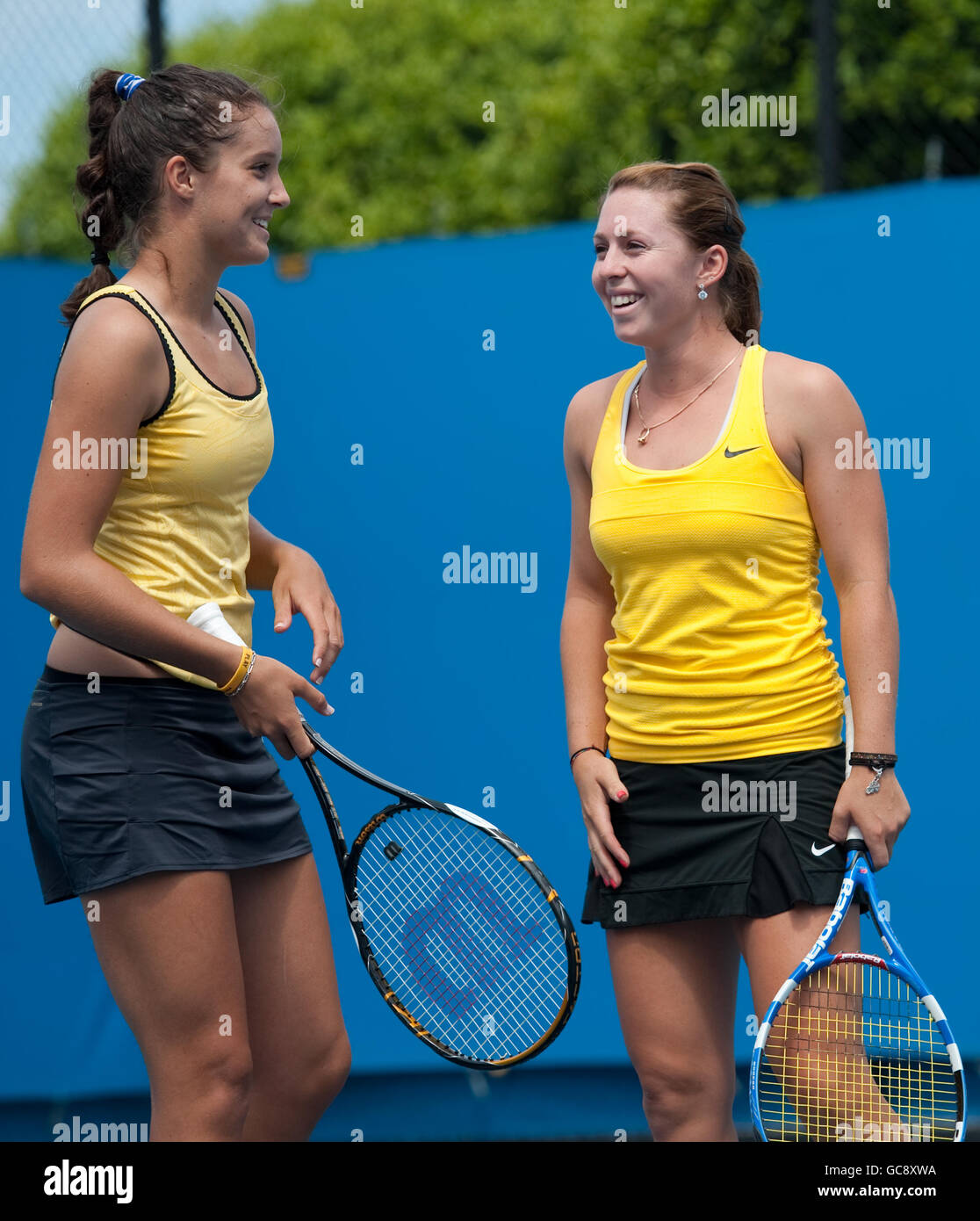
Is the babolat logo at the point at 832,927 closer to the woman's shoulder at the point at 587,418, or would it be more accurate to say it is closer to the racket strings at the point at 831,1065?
the racket strings at the point at 831,1065

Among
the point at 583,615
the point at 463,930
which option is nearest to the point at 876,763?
the point at 583,615

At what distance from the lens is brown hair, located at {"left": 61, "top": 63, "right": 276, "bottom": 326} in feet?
7.64

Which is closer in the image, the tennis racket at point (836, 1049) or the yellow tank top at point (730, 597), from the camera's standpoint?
the tennis racket at point (836, 1049)

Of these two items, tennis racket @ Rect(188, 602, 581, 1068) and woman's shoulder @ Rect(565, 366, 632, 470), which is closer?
woman's shoulder @ Rect(565, 366, 632, 470)

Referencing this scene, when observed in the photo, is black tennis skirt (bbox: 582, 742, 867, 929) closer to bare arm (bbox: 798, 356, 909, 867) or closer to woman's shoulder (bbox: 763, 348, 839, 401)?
bare arm (bbox: 798, 356, 909, 867)

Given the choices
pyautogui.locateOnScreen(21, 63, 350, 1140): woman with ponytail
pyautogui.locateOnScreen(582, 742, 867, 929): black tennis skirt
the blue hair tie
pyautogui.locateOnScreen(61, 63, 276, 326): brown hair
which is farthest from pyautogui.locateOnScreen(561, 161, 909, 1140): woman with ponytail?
the blue hair tie

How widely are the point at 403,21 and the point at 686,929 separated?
57.1ft

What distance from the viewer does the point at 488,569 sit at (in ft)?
13.2

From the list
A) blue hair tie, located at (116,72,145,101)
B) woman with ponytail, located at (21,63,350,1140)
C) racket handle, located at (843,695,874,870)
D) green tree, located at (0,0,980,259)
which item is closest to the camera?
woman with ponytail, located at (21,63,350,1140)

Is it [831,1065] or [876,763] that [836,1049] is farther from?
[876,763]

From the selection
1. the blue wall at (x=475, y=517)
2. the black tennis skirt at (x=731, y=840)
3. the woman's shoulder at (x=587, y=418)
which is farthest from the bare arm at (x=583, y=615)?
the blue wall at (x=475, y=517)

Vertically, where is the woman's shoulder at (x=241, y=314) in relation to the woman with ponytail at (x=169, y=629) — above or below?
above

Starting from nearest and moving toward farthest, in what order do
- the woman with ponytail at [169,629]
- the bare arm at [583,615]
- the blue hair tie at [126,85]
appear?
the woman with ponytail at [169,629], the blue hair tie at [126,85], the bare arm at [583,615]

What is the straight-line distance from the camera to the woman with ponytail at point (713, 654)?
2326 millimetres
